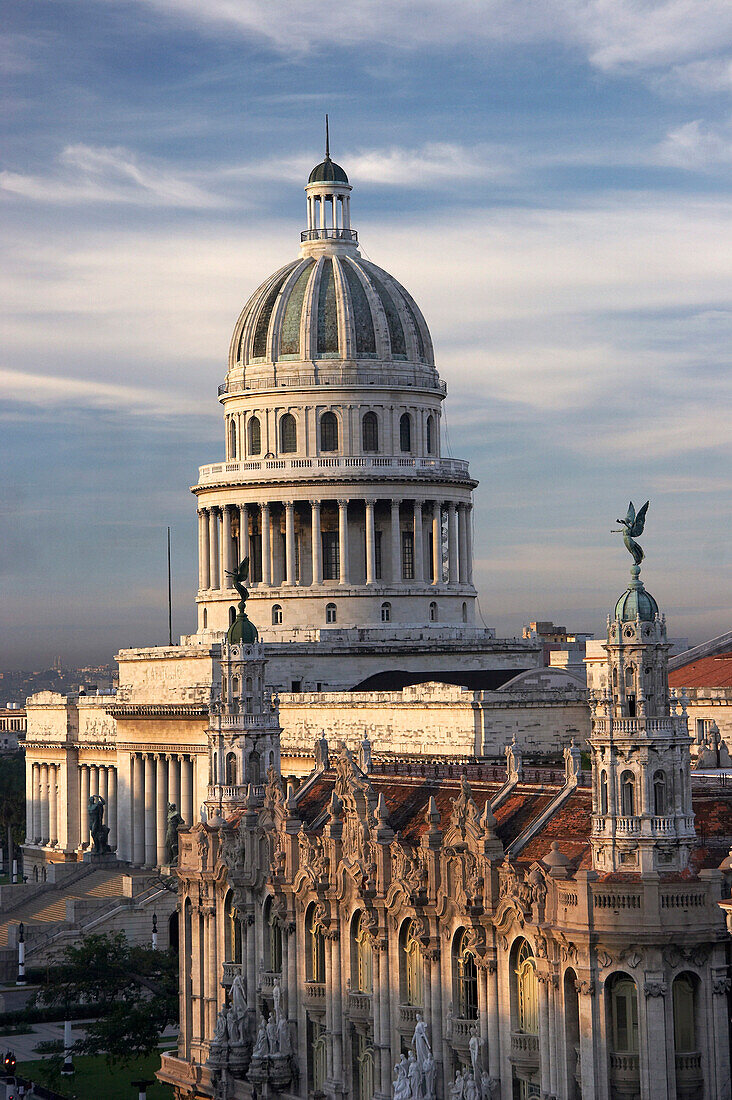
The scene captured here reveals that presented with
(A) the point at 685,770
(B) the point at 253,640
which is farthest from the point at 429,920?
(B) the point at 253,640

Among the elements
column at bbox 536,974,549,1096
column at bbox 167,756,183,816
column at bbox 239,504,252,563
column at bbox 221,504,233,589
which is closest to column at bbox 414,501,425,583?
column at bbox 239,504,252,563

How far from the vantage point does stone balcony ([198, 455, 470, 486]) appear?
193 meters

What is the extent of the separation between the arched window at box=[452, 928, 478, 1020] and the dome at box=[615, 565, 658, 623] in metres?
14.6

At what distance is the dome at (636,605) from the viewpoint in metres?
82.6

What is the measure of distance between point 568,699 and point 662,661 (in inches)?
3024

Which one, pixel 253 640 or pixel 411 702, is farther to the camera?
pixel 411 702

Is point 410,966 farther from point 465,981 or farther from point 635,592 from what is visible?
point 635,592

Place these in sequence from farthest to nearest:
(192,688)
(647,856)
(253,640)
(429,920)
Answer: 1. (192,688)
2. (253,640)
3. (429,920)
4. (647,856)

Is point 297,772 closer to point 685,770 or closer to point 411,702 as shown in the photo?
point 411,702

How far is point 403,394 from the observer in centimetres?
19775

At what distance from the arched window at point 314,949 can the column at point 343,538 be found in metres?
93.2

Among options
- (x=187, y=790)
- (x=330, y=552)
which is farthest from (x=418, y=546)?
(x=187, y=790)

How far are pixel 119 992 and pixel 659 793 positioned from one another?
6332 centimetres

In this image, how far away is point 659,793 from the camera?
80.7 m
